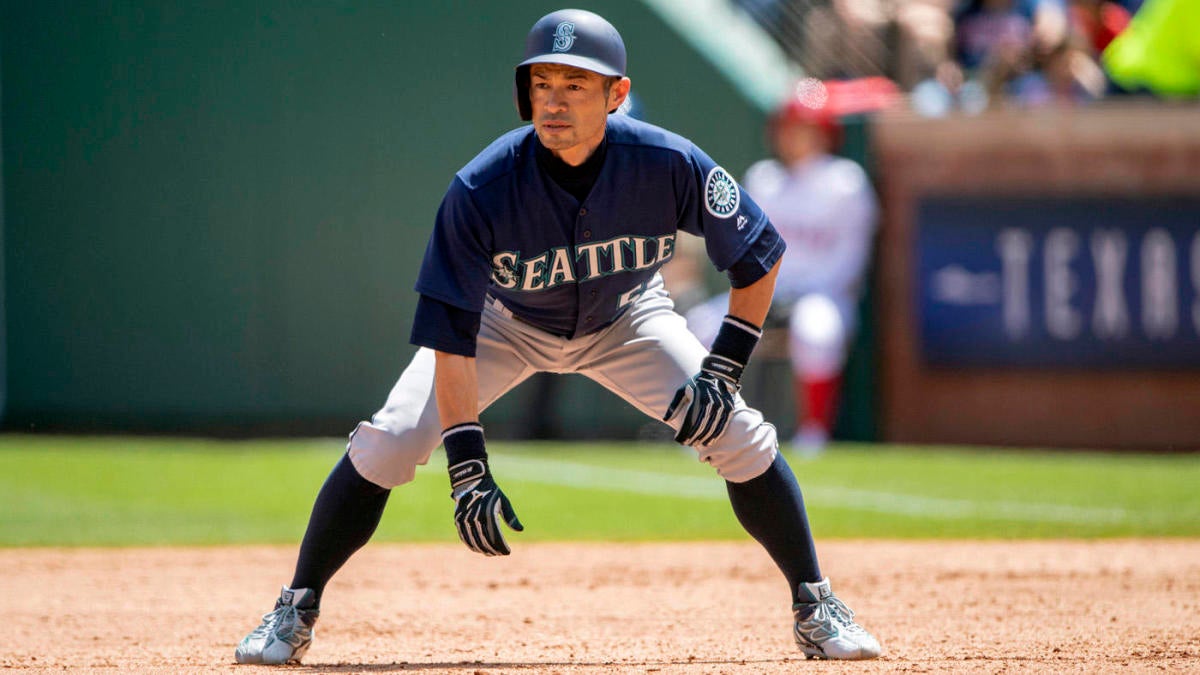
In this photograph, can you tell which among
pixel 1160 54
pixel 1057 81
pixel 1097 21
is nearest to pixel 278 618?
pixel 1057 81

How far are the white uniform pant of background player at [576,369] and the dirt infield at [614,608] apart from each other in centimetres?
51

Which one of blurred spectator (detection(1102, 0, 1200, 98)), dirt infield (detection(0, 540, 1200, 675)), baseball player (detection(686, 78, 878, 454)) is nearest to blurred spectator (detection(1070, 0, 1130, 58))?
blurred spectator (detection(1102, 0, 1200, 98))

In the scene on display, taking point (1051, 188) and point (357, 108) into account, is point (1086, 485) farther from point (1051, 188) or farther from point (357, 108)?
point (357, 108)

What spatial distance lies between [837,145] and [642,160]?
22.4ft

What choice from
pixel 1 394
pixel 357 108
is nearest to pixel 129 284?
pixel 1 394

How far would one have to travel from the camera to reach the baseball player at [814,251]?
380 inches

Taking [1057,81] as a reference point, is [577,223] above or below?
below

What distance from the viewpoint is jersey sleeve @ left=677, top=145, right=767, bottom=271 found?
384 centimetres

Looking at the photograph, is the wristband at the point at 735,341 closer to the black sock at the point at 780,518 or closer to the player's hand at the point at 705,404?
the player's hand at the point at 705,404

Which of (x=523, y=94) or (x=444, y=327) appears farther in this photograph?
(x=523, y=94)

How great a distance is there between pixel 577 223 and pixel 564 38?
445mm

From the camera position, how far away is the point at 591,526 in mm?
7258

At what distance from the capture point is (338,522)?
12.8 feet

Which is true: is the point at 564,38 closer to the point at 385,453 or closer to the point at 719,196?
the point at 719,196
